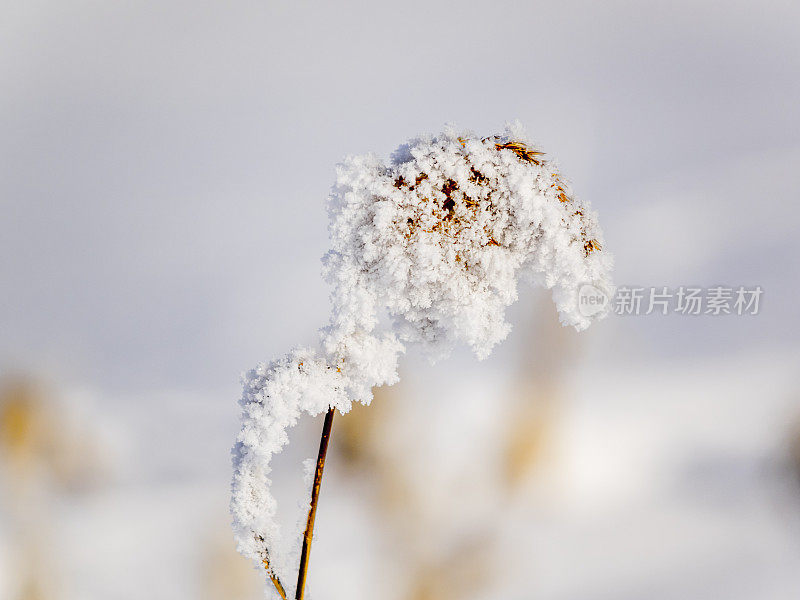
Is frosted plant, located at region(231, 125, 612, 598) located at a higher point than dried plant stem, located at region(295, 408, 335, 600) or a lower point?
higher

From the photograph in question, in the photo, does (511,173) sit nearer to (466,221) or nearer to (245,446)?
(466,221)

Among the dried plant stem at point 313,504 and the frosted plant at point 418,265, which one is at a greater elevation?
the frosted plant at point 418,265

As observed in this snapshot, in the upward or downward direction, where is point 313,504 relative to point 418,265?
downward

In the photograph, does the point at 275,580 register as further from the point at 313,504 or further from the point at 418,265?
the point at 418,265

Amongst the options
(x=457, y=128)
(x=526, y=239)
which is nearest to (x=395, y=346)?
(x=526, y=239)

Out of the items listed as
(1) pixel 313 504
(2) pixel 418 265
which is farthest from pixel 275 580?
(2) pixel 418 265

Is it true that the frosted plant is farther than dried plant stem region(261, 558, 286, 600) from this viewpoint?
No

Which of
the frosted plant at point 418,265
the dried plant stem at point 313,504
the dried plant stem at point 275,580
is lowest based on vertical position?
the dried plant stem at point 275,580
